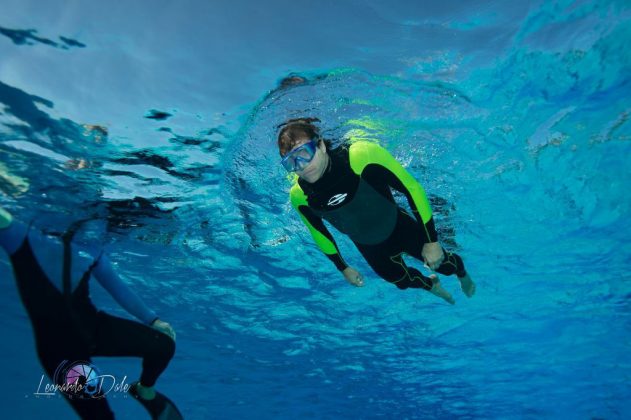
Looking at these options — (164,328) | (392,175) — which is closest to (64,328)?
(164,328)

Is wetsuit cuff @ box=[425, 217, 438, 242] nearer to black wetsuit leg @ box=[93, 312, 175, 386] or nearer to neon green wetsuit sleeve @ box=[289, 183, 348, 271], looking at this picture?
neon green wetsuit sleeve @ box=[289, 183, 348, 271]

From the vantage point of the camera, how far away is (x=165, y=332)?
491 centimetres

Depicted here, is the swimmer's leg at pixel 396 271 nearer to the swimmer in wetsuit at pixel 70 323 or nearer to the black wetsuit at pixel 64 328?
the swimmer in wetsuit at pixel 70 323

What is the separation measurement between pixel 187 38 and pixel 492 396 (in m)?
32.8

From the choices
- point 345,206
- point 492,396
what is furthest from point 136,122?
point 492,396

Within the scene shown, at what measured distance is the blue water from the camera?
6.47m

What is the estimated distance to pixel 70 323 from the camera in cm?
432

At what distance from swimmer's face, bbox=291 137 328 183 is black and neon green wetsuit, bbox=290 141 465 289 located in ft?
0.44

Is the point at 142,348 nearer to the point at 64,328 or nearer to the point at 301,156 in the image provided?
the point at 64,328

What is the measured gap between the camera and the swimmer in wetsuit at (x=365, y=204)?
6.07 m

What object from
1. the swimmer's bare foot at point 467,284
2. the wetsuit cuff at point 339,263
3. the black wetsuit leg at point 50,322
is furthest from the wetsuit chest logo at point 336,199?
the black wetsuit leg at point 50,322

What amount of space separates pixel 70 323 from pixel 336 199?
4.08 metres

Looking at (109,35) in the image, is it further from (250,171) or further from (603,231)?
(603,231)

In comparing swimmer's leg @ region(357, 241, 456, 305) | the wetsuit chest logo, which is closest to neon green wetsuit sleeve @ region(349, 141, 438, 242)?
the wetsuit chest logo
